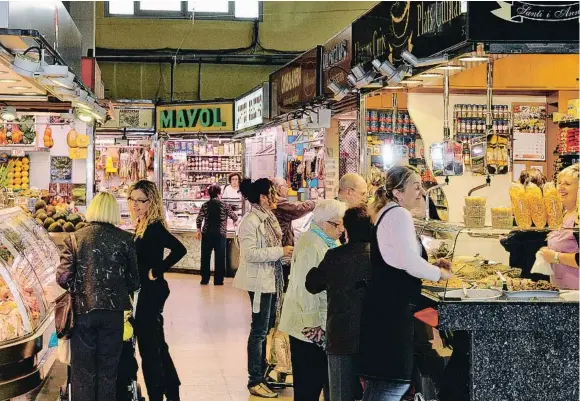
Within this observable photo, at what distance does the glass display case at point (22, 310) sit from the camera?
5.54m

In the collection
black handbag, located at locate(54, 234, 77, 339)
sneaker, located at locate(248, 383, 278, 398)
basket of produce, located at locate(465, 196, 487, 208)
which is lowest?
sneaker, located at locate(248, 383, 278, 398)

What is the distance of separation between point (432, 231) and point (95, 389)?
103 inches

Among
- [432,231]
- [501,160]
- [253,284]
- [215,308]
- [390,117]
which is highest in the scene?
[390,117]

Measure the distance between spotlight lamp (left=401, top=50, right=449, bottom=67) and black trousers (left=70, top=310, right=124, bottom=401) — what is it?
266cm

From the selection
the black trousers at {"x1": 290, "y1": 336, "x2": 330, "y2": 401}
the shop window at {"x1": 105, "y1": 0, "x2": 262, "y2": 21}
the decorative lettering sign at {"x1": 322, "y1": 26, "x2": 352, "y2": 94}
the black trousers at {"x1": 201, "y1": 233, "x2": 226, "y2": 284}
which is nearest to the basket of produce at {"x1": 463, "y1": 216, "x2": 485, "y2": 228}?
the black trousers at {"x1": 290, "y1": 336, "x2": 330, "y2": 401}

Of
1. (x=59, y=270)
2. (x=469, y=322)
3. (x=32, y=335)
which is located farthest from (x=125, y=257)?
(x=469, y=322)

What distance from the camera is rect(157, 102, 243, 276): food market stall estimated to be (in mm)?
16328

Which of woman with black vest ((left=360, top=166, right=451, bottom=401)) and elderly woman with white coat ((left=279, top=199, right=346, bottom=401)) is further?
elderly woman with white coat ((left=279, top=199, right=346, bottom=401))

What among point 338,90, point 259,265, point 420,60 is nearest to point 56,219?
point 259,265

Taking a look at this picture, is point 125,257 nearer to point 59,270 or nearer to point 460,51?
point 59,270

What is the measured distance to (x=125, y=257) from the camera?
5.66 meters

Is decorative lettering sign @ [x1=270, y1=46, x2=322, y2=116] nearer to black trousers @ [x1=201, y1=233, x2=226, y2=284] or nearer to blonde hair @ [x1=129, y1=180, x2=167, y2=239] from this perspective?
black trousers @ [x1=201, y1=233, x2=226, y2=284]

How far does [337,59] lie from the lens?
9055 millimetres

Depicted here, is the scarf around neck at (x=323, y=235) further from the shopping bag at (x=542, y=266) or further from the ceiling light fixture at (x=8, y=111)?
the ceiling light fixture at (x=8, y=111)
